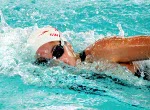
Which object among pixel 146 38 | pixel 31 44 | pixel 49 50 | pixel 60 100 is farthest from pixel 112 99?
pixel 31 44

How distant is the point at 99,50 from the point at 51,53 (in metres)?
0.55

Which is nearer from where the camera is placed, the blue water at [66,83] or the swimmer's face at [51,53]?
the blue water at [66,83]

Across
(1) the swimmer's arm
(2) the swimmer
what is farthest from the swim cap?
(1) the swimmer's arm

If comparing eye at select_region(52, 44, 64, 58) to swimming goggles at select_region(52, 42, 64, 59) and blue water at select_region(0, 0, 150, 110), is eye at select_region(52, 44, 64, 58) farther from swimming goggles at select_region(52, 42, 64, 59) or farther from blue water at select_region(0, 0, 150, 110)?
blue water at select_region(0, 0, 150, 110)

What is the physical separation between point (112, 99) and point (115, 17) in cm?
376

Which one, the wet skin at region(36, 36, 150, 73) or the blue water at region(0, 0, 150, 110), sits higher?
the wet skin at region(36, 36, 150, 73)

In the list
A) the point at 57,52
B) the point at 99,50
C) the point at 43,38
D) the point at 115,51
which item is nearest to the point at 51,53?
the point at 57,52

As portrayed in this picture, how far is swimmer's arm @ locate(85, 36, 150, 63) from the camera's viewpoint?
344 centimetres

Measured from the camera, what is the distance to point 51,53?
147 inches

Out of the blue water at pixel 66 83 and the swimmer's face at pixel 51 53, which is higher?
the swimmer's face at pixel 51 53

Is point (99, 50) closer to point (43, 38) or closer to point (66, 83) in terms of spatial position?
point (66, 83)

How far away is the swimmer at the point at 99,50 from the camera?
3.47 meters

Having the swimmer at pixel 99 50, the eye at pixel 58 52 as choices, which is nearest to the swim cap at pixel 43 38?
the swimmer at pixel 99 50

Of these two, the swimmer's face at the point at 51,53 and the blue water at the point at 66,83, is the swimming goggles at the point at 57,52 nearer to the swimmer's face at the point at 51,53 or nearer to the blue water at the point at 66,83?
the swimmer's face at the point at 51,53
